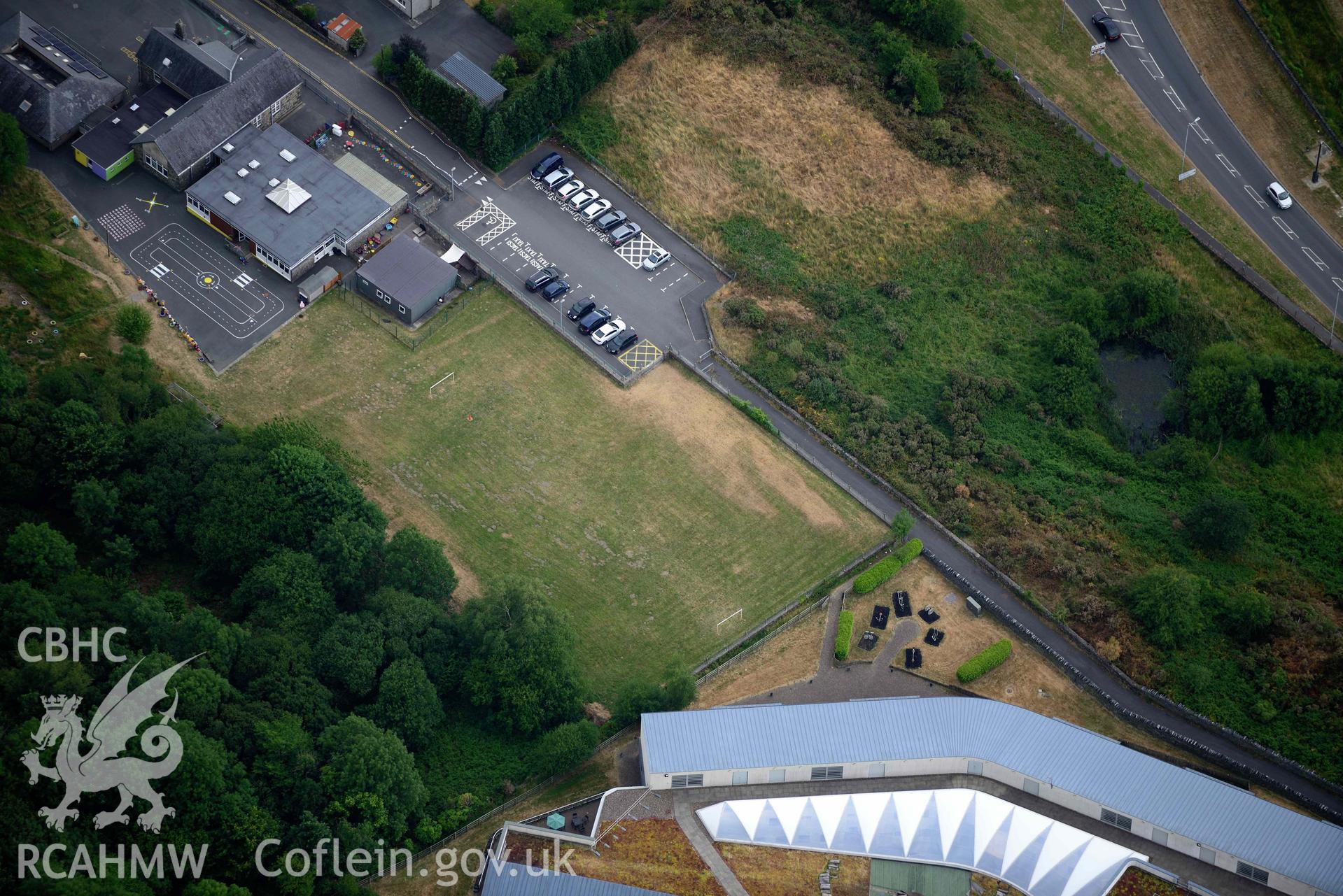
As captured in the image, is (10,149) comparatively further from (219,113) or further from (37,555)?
(37,555)

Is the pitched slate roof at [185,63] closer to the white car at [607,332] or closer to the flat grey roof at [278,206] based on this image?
the flat grey roof at [278,206]

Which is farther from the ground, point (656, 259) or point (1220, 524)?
point (1220, 524)

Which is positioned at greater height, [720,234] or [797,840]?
[720,234]

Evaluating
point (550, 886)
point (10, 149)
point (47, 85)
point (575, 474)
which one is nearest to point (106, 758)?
point (550, 886)

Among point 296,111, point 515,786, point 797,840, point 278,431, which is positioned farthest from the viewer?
point 296,111

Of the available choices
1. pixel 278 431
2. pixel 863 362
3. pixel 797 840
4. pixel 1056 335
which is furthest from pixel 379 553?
pixel 1056 335

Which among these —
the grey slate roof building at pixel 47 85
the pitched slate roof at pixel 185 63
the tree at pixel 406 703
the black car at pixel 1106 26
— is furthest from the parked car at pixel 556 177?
the black car at pixel 1106 26

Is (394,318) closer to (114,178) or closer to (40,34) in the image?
(114,178)
